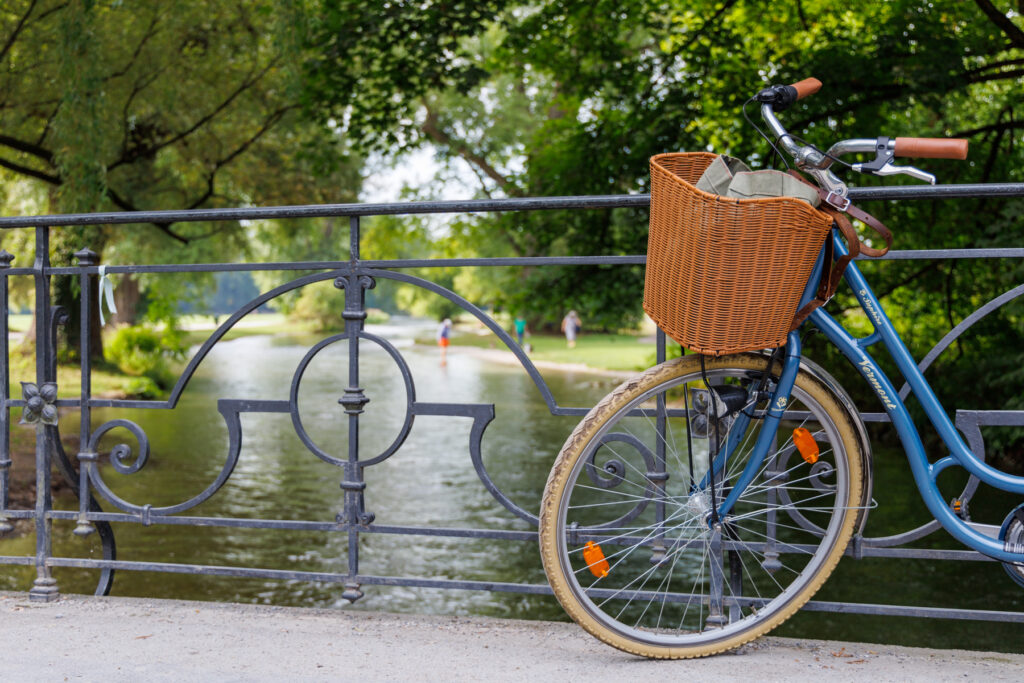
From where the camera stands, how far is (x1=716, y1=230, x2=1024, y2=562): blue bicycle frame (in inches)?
91.3

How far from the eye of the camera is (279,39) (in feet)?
32.9

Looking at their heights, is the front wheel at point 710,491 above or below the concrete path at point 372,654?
above

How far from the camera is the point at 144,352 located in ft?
69.8

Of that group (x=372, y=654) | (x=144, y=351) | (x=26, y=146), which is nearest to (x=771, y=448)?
(x=372, y=654)

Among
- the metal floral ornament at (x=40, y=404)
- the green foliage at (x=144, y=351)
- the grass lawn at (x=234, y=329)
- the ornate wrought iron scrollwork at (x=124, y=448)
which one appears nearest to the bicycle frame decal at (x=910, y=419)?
the ornate wrought iron scrollwork at (x=124, y=448)

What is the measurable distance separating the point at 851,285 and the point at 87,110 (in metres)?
8.63

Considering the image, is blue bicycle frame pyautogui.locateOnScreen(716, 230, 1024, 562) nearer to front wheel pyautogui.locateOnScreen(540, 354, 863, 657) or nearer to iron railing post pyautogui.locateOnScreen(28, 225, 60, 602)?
front wheel pyautogui.locateOnScreen(540, 354, 863, 657)

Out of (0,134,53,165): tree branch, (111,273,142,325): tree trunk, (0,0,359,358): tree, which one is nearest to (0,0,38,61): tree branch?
(0,0,359,358): tree

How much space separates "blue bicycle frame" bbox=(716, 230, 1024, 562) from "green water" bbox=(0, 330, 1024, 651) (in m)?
0.33

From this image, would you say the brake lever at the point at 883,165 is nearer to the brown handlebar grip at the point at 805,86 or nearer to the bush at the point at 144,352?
the brown handlebar grip at the point at 805,86

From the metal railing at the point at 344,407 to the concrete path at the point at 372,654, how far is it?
0.12 m

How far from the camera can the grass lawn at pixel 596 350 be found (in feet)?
85.3

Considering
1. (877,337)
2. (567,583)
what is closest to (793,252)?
(877,337)

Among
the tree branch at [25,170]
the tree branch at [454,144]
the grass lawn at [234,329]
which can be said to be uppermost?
the tree branch at [454,144]
